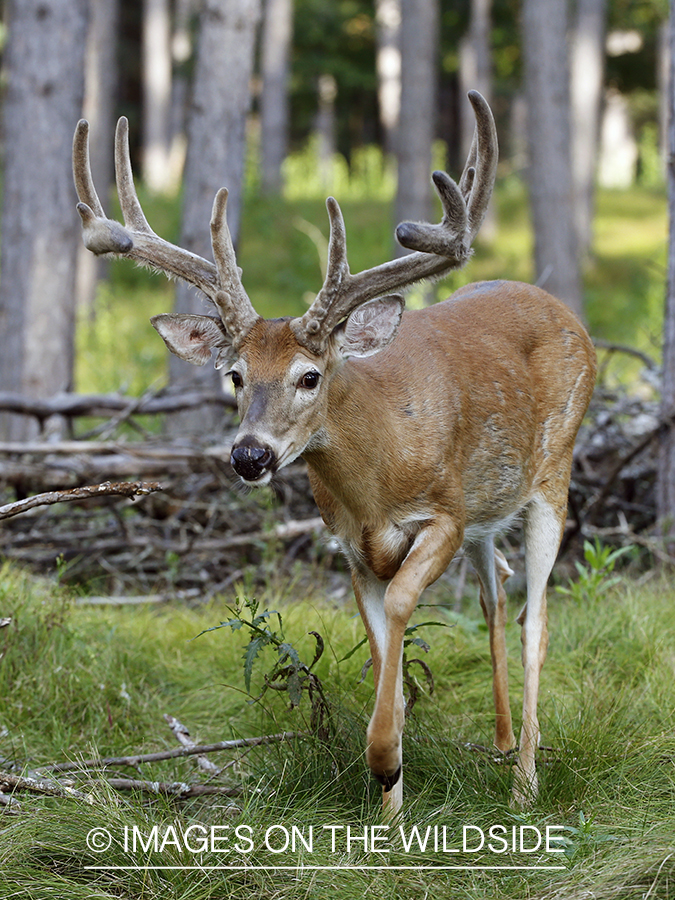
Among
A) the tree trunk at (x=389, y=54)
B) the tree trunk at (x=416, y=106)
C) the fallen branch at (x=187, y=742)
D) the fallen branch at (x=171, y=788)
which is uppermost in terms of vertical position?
the tree trunk at (x=389, y=54)

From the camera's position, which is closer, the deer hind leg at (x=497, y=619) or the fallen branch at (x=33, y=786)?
the fallen branch at (x=33, y=786)

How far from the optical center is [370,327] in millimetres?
3631

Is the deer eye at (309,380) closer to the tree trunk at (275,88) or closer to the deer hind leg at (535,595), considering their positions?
the deer hind leg at (535,595)

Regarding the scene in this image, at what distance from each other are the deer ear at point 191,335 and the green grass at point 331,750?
1260mm

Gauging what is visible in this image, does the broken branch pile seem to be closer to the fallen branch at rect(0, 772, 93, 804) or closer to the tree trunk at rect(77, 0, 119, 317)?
the fallen branch at rect(0, 772, 93, 804)

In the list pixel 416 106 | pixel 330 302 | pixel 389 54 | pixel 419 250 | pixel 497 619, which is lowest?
pixel 497 619

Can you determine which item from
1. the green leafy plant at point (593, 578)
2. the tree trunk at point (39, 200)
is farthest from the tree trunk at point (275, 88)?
the green leafy plant at point (593, 578)

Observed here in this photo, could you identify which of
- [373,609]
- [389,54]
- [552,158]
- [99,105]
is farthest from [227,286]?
[389,54]

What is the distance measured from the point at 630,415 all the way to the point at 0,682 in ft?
15.0

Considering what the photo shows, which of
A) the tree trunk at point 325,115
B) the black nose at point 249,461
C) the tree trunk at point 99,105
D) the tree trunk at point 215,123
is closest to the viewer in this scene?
the black nose at point 249,461

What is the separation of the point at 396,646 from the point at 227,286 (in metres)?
1.36

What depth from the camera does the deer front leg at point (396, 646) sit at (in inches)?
127

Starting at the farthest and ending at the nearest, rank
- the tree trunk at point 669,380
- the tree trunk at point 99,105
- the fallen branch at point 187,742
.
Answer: the tree trunk at point 99,105, the tree trunk at point 669,380, the fallen branch at point 187,742

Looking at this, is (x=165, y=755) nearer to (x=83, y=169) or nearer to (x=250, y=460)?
(x=250, y=460)
